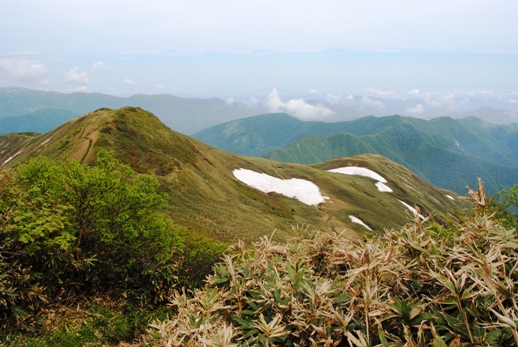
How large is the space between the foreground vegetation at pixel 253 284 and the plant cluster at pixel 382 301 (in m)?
0.02

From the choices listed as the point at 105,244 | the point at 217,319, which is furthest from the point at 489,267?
the point at 105,244

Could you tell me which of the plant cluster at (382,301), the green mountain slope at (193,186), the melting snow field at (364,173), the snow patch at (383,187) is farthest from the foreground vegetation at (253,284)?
the melting snow field at (364,173)

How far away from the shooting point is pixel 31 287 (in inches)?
391

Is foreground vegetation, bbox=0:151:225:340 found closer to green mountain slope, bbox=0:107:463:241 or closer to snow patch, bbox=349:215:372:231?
green mountain slope, bbox=0:107:463:241

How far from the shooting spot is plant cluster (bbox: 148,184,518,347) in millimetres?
3490

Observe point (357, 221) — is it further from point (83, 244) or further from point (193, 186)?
point (83, 244)

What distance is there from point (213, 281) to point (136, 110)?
63073 millimetres

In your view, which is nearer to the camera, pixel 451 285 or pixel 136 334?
pixel 451 285

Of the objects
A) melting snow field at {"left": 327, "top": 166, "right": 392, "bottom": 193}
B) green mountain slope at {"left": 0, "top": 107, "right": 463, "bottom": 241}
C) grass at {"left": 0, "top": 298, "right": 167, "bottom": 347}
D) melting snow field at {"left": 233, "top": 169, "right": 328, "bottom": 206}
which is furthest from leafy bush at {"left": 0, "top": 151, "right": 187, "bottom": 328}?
melting snow field at {"left": 327, "top": 166, "right": 392, "bottom": 193}

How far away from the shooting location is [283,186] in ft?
304

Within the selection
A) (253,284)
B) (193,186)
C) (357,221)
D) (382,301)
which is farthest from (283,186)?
(382,301)

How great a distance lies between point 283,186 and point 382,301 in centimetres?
8877

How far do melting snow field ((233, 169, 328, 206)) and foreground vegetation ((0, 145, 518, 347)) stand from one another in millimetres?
67910

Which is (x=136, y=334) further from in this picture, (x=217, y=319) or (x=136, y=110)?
(x=136, y=110)
